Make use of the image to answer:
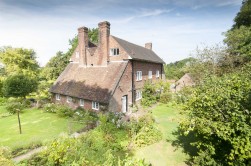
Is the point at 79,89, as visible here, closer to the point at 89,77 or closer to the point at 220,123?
the point at 89,77

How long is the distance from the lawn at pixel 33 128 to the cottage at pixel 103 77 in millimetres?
3412

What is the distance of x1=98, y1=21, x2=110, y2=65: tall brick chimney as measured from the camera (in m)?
22.4

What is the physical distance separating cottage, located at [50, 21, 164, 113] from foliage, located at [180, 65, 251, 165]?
12498mm

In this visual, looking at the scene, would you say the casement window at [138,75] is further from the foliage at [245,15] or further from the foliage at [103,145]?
the foliage at [245,15]

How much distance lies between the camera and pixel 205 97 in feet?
22.1

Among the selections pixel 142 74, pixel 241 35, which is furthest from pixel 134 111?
pixel 241 35

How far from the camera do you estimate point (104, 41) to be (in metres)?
22.6

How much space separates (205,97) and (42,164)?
924 centimetres

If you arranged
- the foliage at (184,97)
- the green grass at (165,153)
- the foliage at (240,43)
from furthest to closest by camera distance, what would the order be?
the foliage at (240,43) → the green grass at (165,153) → the foliage at (184,97)

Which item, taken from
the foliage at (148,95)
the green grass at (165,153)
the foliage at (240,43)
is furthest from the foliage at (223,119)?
the foliage at (148,95)

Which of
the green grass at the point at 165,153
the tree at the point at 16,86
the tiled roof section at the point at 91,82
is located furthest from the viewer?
the tree at the point at 16,86

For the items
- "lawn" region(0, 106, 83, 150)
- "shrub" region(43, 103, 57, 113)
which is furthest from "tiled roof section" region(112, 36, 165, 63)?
"shrub" region(43, 103, 57, 113)

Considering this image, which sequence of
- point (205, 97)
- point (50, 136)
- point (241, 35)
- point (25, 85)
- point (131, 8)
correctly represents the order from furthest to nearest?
point (25, 85) → point (241, 35) → point (50, 136) → point (131, 8) → point (205, 97)

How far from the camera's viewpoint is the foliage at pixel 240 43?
60.0 ft
